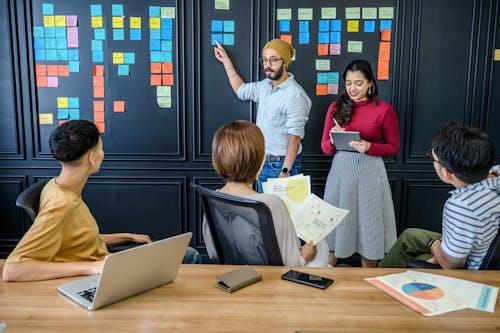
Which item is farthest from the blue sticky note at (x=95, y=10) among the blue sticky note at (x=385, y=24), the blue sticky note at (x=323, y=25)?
the blue sticky note at (x=385, y=24)

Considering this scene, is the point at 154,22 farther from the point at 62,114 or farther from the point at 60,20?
the point at 62,114

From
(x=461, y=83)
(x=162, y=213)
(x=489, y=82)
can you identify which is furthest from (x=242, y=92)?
(x=489, y=82)

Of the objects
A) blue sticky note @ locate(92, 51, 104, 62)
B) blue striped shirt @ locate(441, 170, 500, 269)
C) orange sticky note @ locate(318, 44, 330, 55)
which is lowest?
blue striped shirt @ locate(441, 170, 500, 269)

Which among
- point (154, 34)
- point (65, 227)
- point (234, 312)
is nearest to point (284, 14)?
point (154, 34)

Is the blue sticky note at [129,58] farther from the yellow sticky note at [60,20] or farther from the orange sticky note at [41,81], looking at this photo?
the orange sticky note at [41,81]

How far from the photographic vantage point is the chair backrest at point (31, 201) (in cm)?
164

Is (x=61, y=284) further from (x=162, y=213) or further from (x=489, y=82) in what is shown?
(x=489, y=82)

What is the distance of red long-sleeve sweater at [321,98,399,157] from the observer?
112 inches

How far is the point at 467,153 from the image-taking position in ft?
5.33

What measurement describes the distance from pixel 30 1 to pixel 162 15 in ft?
3.46

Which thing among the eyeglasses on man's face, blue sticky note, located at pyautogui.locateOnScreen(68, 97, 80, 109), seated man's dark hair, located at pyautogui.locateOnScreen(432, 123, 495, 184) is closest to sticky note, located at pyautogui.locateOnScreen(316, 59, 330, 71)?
the eyeglasses on man's face

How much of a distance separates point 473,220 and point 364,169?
1.34 m

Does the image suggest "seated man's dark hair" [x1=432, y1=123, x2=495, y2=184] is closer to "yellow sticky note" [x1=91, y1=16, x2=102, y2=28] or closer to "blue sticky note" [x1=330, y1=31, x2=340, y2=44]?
"blue sticky note" [x1=330, y1=31, x2=340, y2=44]

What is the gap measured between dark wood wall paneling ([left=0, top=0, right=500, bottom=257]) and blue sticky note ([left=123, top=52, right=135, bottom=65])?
0.21 meters
